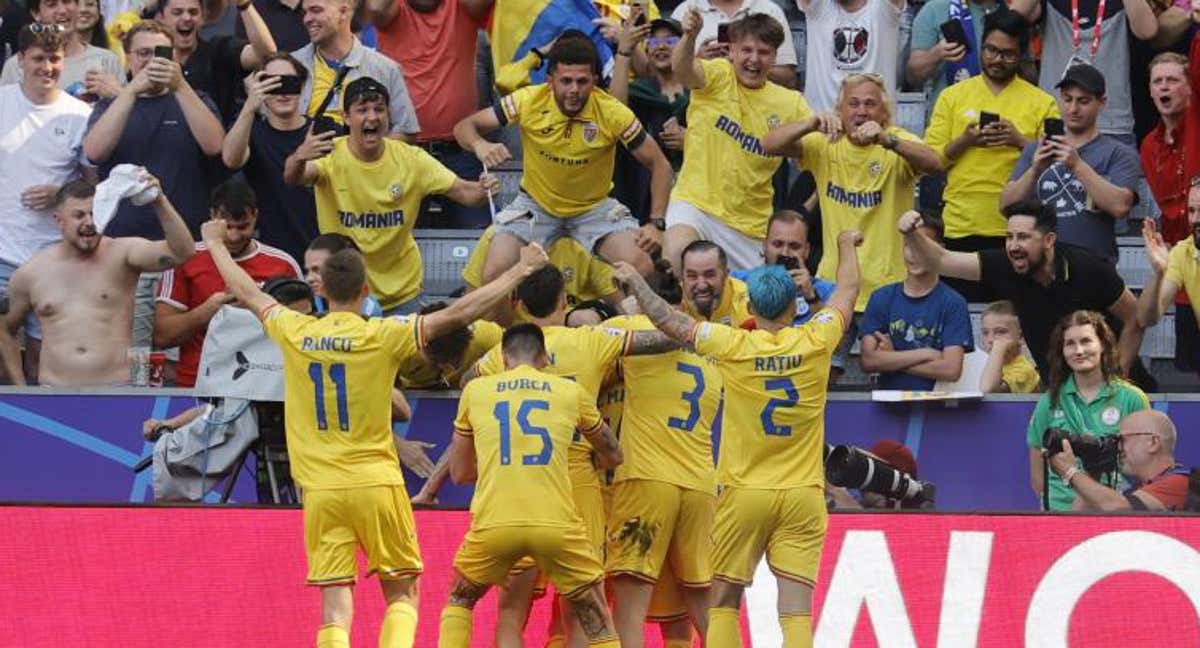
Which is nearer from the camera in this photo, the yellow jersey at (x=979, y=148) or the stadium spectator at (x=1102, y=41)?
the yellow jersey at (x=979, y=148)

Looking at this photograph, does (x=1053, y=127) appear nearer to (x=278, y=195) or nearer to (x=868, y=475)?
(x=868, y=475)

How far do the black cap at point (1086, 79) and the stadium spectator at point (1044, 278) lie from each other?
1157 mm

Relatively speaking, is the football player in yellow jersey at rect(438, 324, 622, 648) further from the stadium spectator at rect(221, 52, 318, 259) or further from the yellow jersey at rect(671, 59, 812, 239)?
the stadium spectator at rect(221, 52, 318, 259)

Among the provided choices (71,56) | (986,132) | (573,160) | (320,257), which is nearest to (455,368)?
(320,257)

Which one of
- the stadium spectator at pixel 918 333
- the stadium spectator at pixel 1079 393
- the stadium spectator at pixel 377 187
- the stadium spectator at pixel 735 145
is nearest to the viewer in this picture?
the stadium spectator at pixel 1079 393

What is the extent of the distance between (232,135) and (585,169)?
7.22 ft

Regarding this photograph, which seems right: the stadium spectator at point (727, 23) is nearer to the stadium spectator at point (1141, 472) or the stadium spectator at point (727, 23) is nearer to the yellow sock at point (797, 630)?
the stadium spectator at point (1141, 472)

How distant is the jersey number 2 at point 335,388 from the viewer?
43.5 feet

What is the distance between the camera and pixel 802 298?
15297mm

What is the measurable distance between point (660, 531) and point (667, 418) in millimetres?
590

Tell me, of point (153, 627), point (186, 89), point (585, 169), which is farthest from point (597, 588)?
point (186, 89)

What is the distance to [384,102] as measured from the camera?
641 inches

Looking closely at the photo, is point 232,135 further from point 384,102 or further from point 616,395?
point 616,395

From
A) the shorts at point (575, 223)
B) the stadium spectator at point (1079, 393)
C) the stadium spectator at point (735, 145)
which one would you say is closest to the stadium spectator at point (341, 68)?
the shorts at point (575, 223)
